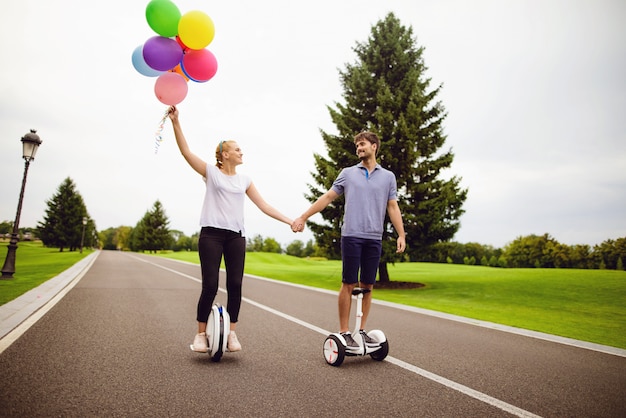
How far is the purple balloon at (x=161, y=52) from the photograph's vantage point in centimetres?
382

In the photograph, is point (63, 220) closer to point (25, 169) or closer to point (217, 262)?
point (25, 169)

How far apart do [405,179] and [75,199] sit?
208 ft

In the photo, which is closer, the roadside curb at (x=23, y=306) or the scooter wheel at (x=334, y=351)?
the scooter wheel at (x=334, y=351)

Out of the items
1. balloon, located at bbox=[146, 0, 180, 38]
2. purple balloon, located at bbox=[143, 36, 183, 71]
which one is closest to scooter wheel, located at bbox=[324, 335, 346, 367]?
purple balloon, located at bbox=[143, 36, 183, 71]

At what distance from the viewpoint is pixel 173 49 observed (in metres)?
3.88

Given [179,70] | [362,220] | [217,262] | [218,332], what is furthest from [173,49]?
[218,332]

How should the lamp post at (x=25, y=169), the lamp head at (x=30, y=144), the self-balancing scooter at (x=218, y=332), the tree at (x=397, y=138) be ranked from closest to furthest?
the self-balancing scooter at (x=218, y=332), the lamp post at (x=25, y=169), the lamp head at (x=30, y=144), the tree at (x=397, y=138)

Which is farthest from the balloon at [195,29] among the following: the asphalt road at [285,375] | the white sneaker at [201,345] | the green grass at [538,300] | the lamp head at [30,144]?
the lamp head at [30,144]

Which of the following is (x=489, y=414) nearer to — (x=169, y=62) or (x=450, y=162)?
(x=169, y=62)

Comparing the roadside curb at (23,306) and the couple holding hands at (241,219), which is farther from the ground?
the couple holding hands at (241,219)

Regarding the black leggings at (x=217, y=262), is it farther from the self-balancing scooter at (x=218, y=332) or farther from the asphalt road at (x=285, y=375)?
the asphalt road at (x=285, y=375)

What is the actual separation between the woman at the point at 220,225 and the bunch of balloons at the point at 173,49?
0.35 meters

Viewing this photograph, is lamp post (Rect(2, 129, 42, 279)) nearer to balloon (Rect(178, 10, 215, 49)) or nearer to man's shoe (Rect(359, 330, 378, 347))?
balloon (Rect(178, 10, 215, 49))

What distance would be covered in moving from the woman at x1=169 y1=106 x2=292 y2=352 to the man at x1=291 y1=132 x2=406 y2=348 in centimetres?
73
